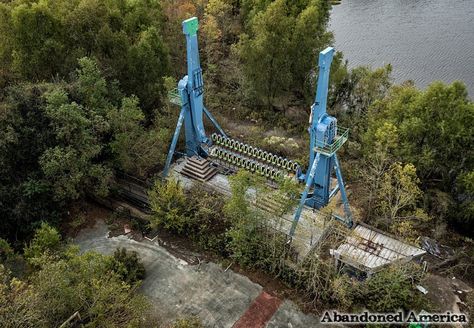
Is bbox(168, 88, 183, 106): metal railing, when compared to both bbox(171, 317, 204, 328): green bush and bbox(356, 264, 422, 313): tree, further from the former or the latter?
bbox(356, 264, 422, 313): tree

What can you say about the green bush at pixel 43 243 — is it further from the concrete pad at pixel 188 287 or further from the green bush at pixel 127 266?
the green bush at pixel 127 266

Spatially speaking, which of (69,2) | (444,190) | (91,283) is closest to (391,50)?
(444,190)

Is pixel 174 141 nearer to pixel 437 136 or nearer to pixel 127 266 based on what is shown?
pixel 127 266

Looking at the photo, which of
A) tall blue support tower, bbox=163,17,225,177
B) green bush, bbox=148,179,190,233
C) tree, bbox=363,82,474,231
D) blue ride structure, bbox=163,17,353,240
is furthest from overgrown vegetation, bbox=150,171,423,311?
tree, bbox=363,82,474,231

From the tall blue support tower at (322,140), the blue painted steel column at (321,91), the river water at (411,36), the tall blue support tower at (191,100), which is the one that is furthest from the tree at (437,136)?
the river water at (411,36)

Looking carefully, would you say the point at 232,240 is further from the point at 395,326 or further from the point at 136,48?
the point at 136,48
